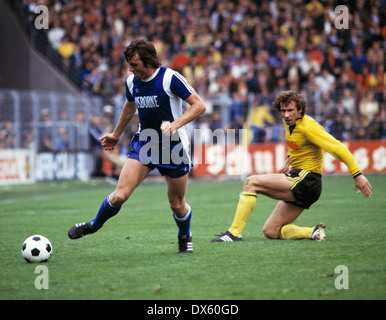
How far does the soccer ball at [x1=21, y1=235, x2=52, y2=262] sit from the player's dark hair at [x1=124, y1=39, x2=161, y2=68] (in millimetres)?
2083

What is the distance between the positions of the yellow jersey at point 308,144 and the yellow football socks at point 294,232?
2.38 feet

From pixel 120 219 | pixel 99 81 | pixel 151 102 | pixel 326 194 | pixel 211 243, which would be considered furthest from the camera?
pixel 99 81

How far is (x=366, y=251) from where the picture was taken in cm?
715

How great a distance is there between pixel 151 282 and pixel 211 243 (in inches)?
93.6

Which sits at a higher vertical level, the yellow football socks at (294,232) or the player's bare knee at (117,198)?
the player's bare knee at (117,198)

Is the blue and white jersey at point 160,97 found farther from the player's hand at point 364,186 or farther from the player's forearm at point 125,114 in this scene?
the player's hand at point 364,186

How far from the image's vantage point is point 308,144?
8109mm

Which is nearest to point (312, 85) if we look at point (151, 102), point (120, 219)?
point (120, 219)

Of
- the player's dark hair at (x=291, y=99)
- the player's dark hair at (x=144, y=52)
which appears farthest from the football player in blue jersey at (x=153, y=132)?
the player's dark hair at (x=291, y=99)

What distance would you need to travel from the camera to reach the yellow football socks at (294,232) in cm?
823

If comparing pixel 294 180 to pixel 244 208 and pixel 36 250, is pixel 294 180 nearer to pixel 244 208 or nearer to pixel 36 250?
pixel 244 208

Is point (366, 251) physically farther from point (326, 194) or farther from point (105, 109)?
point (105, 109)

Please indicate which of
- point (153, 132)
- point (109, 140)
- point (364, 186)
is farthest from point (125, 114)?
point (364, 186)

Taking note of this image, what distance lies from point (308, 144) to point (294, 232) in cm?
110
